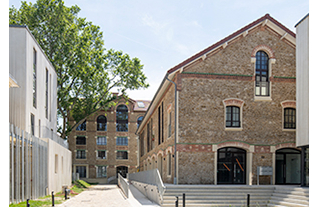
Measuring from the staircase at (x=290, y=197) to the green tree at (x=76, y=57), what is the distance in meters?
22.4

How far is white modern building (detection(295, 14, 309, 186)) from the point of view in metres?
17.8

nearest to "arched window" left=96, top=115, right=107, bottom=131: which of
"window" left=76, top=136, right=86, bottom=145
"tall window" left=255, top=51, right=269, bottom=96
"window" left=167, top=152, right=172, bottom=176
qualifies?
"window" left=76, top=136, right=86, bottom=145

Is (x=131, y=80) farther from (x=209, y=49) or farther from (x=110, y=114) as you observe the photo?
(x=110, y=114)

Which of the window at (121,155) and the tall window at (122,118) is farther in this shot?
the tall window at (122,118)

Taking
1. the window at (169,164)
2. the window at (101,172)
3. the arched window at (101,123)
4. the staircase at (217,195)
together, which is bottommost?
the window at (101,172)

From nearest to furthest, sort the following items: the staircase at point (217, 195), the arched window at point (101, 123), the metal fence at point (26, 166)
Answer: the metal fence at point (26, 166)
the staircase at point (217, 195)
the arched window at point (101, 123)

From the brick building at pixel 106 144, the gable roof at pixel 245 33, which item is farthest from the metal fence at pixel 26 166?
the brick building at pixel 106 144

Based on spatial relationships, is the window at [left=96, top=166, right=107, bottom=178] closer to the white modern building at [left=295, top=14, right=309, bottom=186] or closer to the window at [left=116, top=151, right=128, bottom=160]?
the window at [left=116, top=151, right=128, bottom=160]

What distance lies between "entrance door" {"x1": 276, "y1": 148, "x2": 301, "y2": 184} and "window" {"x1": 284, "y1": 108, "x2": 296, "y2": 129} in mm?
1498

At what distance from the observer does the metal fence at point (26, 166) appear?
53.0 feet

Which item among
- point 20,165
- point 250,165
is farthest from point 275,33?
point 20,165

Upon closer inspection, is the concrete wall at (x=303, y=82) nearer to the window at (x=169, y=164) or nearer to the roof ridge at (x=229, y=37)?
the roof ridge at (x=229, y=37)

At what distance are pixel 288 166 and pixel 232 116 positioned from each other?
16.1 feet

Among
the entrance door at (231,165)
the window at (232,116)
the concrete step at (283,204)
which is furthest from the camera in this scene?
the window at (232,116)
